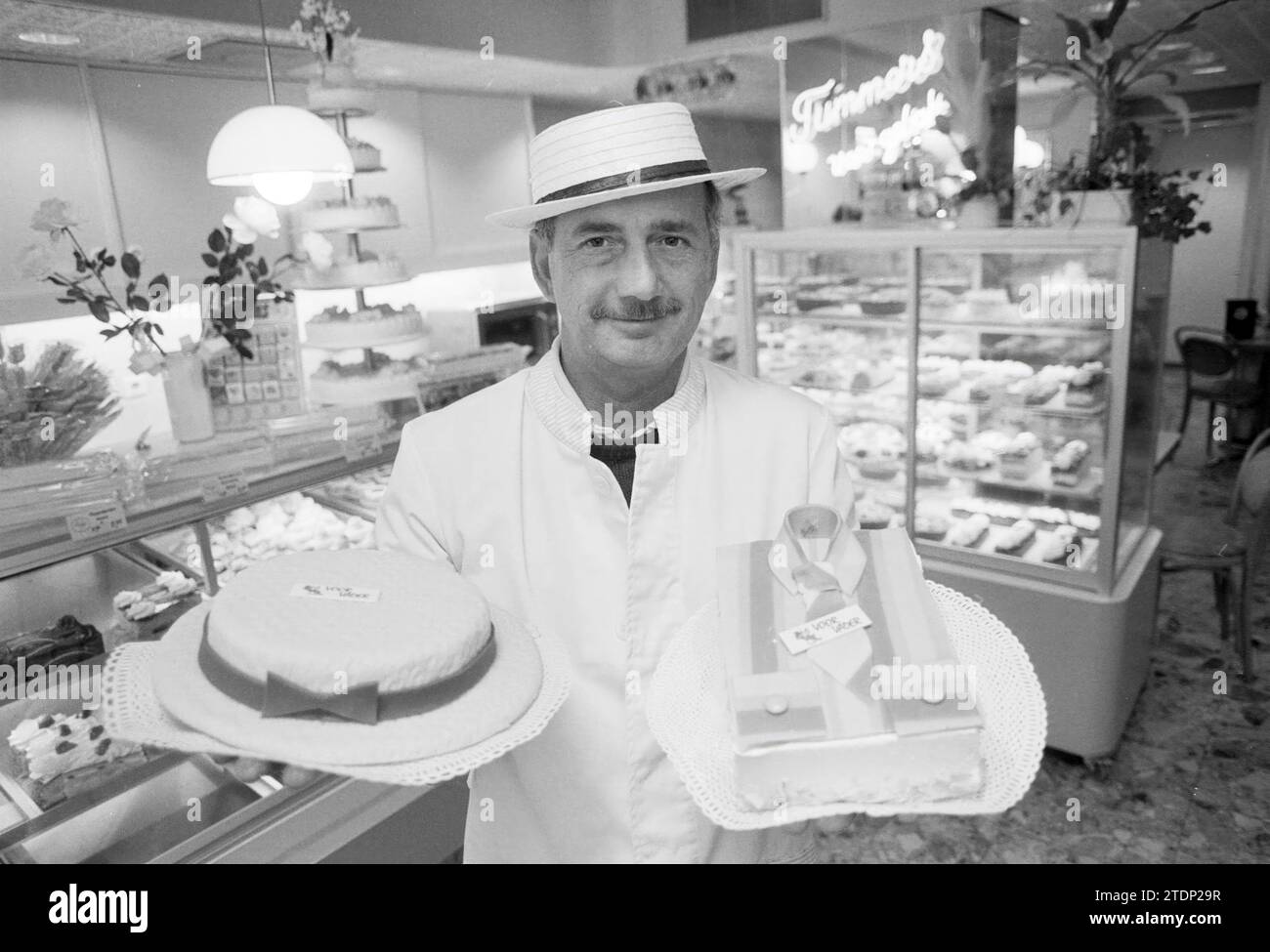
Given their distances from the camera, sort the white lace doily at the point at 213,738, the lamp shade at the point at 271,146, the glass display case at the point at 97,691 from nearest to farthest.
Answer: the white lace doily at the point at 213,738 → the glass display case at the point at 97,691 → the lamp shade at the point at 271,146

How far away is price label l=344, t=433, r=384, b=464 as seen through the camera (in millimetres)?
2844

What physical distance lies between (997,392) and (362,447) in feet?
9.21

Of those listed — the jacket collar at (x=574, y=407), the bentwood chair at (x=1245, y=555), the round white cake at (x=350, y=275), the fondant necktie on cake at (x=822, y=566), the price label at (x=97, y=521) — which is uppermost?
the round white cake at (x=350, y=275)

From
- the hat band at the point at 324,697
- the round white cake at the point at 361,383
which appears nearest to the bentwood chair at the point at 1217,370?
the round white cake at the point at 361,383

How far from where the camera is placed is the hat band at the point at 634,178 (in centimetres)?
136

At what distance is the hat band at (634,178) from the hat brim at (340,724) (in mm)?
736

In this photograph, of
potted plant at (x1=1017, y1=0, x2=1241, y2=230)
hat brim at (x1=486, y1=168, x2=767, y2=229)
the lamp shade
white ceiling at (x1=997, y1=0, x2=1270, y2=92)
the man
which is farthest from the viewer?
white ceiling at (x1=997, y1=0, x2=1270, y2=92)

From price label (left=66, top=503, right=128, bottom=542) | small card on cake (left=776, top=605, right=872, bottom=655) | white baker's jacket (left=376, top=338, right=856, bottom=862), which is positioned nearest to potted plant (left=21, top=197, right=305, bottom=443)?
price label (left=66, top=503, right=128, bottom=542)

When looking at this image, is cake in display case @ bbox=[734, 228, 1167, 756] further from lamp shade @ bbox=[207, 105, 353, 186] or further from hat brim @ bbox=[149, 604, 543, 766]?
hat brim @ bbox=[149, 604, 543, 766]

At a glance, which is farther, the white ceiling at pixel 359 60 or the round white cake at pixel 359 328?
the white ceiling at pixel 359 60

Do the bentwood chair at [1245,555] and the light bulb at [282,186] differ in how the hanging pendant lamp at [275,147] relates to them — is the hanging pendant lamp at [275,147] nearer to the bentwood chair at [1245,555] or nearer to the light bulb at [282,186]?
the light bulb at [282,186]

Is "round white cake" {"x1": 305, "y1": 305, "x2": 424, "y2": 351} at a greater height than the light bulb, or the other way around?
the light bulb

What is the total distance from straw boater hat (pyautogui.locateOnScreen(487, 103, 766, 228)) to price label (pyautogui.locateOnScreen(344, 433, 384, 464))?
1609mm

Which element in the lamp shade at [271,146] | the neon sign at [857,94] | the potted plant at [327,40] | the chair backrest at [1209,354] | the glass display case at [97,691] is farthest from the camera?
the chair backrest at [1209,354]
